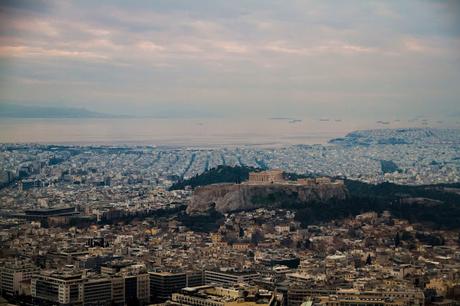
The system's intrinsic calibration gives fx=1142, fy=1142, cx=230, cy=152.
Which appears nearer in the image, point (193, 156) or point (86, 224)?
point (86, 224)

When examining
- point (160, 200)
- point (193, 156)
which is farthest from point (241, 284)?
point (193, 156)

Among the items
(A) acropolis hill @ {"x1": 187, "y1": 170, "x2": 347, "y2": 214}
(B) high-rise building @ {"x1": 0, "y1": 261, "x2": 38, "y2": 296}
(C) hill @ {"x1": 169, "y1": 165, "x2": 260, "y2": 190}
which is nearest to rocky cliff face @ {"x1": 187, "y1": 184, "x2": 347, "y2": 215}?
(A) acropolis hill @ {"x1": 187, "y1": 170, "x2": 347, "y2": 214}

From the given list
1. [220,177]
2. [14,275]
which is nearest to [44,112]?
[220,177]

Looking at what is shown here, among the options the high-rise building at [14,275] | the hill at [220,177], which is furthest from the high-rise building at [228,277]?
the hill at [220,177]

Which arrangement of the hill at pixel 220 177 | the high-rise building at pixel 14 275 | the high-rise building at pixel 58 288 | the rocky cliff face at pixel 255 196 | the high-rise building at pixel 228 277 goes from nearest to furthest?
the high-rise building at pixel 58 288
the high-rise building at pixel 14 275
the high-rise building at pixel 228 277
the rocky cliff face at pixel 255 196
the hill at pixel 220 177

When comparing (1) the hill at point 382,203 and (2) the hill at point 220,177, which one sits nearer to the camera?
(1) the hill at point 382,203

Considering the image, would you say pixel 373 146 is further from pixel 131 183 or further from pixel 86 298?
pixel 86 298

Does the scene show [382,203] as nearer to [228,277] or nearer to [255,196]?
[255,196]

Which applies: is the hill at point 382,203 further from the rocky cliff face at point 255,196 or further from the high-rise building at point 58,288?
the high-rise building at point 58,288
